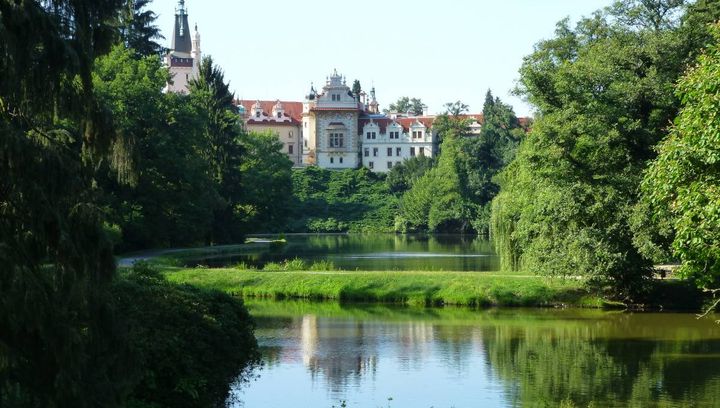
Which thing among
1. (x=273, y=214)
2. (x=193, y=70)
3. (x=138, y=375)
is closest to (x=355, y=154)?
(x=193, y=70)

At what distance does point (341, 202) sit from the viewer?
9556 centimetres

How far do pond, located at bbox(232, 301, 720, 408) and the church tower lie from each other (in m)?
88.2

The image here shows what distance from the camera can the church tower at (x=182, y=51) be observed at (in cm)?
11500

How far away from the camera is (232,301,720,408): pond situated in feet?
59.3

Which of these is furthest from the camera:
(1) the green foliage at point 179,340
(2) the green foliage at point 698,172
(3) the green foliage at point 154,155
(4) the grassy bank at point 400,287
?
(3) the green foliage at point 154,155

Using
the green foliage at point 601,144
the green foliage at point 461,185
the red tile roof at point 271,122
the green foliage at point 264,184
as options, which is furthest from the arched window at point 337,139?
the green foliage at point 601,144

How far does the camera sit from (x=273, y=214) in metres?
69.7

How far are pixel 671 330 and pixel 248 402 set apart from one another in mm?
13764

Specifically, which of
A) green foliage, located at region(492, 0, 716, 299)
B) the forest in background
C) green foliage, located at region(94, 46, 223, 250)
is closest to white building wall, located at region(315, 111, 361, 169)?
the forest in background

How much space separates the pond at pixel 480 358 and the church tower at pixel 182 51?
289ft

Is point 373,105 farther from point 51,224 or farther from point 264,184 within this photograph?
point 51,224

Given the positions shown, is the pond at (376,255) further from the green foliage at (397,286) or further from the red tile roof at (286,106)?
the red tile roof at (286,106)

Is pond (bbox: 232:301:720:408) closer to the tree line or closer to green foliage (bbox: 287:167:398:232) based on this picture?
the tree line

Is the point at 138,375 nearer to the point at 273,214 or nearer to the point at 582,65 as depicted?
the point at 582,65
